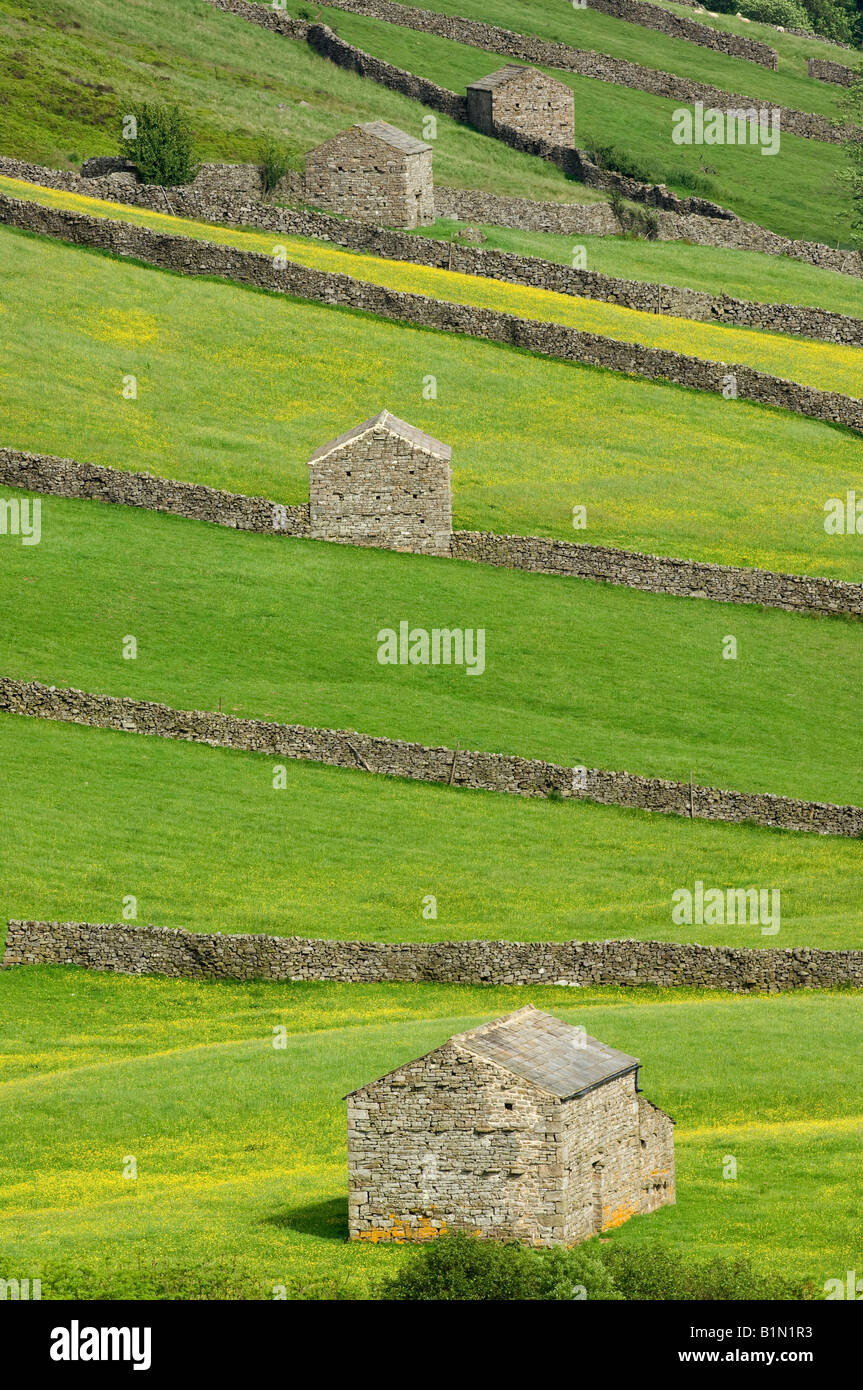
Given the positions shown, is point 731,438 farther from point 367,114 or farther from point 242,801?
point 367,114

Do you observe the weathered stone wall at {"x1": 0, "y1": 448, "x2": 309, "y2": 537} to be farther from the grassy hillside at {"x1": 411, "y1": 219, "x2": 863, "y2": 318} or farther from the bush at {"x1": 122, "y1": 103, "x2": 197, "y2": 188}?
the bush at {"x1": 122, "y1": 103, "x2": 197, "y2": 188}

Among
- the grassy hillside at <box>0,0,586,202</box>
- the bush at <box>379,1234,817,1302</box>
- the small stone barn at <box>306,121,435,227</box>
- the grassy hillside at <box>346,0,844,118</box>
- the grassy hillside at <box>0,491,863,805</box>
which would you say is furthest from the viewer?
the grassy hillside at <box>346,0,844,118</box>

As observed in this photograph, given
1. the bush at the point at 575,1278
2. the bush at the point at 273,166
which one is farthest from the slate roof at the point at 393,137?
the bush at the point at 575,1278

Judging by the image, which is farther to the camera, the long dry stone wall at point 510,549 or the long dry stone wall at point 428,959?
the long dry stone wall at point 510,549

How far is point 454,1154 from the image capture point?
29656mm

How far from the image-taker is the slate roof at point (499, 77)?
11262 cm

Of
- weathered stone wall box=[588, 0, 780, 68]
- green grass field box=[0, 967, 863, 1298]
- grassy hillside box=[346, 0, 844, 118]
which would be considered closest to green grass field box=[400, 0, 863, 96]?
grassy hillside box=[346, 0, 844, 118]

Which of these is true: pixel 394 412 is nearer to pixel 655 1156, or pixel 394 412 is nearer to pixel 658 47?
pixel 655 1156

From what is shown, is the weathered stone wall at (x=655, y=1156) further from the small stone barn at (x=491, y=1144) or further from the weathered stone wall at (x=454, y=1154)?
the weathered stone wall at (x=454, y=1154)

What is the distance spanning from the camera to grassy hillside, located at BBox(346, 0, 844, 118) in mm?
130875

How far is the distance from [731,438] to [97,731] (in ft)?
98.3

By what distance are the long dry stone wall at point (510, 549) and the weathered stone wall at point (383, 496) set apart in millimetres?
674

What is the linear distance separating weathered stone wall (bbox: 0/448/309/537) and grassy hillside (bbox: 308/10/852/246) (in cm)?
4775
